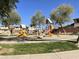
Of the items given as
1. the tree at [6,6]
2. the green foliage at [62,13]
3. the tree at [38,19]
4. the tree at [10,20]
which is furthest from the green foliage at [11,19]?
the tree at [6,6]

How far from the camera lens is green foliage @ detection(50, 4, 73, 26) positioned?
81.6m

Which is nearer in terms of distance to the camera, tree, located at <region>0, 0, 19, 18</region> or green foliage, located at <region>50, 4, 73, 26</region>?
tree, located at <region>0, 0, 19, 18</region>

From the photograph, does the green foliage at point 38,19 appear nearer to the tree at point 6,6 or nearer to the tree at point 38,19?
the tree at point 38,19

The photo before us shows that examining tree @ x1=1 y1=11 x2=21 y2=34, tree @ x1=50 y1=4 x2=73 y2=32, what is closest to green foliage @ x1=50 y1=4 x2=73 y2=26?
tree @ x1=50 y1=4 x2=73 y2=32

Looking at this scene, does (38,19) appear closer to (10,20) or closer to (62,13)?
(62,13)

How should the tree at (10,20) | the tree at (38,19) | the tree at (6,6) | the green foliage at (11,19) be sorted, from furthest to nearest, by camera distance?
the tree at (38,19) → the tree at (10,20) → the green foliage at (11,19) → the tree at (6,6)

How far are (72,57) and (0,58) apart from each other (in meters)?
3.27

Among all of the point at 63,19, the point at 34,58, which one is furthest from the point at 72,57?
the point at 63,19

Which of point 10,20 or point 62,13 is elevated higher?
point 62,13

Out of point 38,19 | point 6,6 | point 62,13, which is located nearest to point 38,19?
point 38,19

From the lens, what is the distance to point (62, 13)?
272ft

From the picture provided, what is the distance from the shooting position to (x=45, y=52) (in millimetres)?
12398

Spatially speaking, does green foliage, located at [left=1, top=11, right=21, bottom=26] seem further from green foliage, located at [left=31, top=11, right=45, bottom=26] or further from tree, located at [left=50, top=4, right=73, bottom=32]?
green foliage, located at [left=31, top=11, right=45, bottom=26]

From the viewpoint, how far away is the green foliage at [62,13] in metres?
81.6
